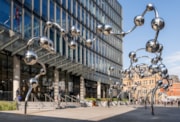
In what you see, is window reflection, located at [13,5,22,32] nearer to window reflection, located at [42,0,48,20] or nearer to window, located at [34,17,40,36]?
window, located at [34,17,40,36]

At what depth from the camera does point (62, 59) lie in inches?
1734

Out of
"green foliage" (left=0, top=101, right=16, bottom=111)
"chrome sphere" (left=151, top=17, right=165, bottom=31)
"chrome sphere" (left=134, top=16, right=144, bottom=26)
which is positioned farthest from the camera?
"green foliage" (left=0, top=101, right=16, bottom=111)

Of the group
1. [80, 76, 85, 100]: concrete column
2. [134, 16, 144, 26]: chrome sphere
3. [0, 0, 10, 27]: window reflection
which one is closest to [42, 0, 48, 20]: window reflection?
[0, 0, 10, 27]: window reflection

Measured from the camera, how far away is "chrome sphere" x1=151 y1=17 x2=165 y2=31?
1110cm

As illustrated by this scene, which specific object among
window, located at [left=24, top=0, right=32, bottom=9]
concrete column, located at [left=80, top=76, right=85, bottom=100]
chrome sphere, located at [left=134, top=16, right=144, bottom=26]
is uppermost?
window, located at [left=24, top=0, right=32, bottom=9]

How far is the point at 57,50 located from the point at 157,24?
3392 centimetres

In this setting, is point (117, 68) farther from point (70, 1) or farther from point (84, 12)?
point (70, 1)

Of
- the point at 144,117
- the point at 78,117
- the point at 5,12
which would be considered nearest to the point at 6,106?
the point at 78,117

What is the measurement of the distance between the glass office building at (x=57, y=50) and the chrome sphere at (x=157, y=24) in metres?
20.5

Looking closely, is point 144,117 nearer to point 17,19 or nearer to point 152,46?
point 152,46

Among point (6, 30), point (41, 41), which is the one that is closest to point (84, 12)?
point (6, 30)

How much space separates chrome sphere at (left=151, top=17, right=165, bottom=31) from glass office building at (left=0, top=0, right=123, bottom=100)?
20.5 metres

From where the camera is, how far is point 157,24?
36.5 ft

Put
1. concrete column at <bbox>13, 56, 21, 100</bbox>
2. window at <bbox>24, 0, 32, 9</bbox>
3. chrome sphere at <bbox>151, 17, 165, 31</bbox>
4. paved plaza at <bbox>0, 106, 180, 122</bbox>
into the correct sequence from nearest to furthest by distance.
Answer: chrome sphere at <bbox>151, 17, 165, 31</bbox> < paved plaza at <bbox>0, 106, 180, 122</bbox> < concrete column at <bbox>13, 56, 21, 100</bbox> < window at <bbox>24, 0, 32, 9</bbox>
